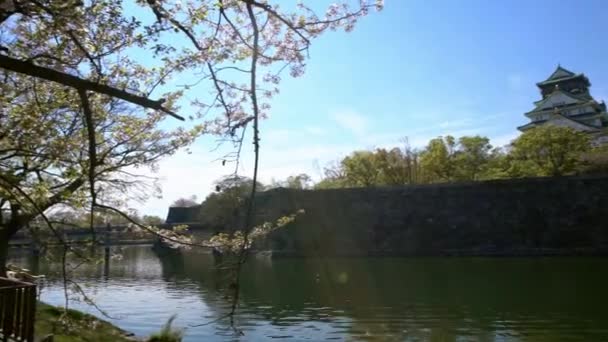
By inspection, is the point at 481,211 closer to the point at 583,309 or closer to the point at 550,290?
the point at 550,290

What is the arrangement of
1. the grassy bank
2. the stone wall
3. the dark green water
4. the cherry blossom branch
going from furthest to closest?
the stone wall → the dark green water → the grassy bank → the cherry blossom branch

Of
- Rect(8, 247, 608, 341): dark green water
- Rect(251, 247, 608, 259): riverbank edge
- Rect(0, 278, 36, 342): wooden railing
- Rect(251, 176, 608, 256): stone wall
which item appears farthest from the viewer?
Rect(251, 176, 608, 256): stone wall

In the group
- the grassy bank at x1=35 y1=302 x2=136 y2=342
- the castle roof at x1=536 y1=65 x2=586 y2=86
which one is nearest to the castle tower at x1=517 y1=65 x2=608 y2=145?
the castle roof at x1=536 y1=65 x2=586 y2=86

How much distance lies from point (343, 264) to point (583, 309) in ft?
47.5

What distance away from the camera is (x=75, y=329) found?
305 inches

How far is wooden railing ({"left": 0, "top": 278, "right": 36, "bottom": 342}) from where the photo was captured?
5340 mm

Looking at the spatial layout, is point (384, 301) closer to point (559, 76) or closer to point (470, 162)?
point (470, 162)

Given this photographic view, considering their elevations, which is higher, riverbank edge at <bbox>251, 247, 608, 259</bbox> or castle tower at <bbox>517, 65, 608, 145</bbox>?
castle tower at <bbox>517, 65, 608, 145</bbox>

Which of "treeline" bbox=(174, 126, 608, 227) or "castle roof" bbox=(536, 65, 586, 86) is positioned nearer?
"treeline" bbox=(174, 126, 608, 227)

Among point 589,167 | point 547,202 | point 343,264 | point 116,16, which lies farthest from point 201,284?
point 589,167

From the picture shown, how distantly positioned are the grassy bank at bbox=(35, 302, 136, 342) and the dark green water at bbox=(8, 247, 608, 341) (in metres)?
1.21

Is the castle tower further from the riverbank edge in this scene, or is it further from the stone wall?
the riverbank edge

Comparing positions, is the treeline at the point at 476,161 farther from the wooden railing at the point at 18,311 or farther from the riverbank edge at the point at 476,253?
the wooden railing at the point at 18,311

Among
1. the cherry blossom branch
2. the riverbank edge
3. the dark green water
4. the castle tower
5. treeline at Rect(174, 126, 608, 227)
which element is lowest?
the dark green water
